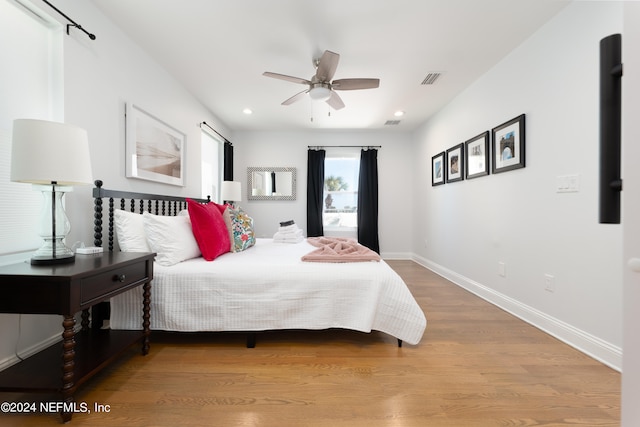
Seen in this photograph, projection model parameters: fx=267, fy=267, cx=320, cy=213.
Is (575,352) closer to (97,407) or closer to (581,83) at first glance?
(581,83)

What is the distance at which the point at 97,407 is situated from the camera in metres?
1.32

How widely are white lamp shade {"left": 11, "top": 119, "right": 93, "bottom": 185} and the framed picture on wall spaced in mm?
4027

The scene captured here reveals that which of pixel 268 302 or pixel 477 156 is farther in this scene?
pixel 477 156

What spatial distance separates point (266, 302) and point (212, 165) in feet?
10.8

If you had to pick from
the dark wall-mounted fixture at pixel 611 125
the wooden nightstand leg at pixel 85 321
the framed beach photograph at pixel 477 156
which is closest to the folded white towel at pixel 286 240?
the wooden nightstand leg at pixel 85 321

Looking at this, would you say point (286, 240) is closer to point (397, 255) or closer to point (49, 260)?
point (49, 260)

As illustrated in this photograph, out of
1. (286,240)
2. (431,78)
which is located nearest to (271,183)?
(286,240)

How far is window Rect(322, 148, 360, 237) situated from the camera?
525 cm

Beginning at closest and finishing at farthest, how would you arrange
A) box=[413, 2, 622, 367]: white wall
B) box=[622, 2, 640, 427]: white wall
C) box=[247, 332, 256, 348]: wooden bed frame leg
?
box=[622, 2, 640, 427]: white wall
box=[413, 2, 622, 367]: white wall
box=[247, 332, 256, 348]: wooden bed frame leg

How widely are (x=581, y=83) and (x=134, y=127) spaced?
140 inches

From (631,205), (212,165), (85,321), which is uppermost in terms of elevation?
(212,165)

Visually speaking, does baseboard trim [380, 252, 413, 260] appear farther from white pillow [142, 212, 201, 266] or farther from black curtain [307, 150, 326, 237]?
white pillow [142, 212, 201, 266]

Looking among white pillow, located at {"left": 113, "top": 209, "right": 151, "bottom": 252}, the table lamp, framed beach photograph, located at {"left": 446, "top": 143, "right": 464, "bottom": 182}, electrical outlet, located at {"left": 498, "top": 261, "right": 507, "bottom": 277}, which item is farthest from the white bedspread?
framed beach photograph, located at {"left": 446, "top": 143, "right": 464, "bottom": 182}

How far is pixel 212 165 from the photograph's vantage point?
4.48m
